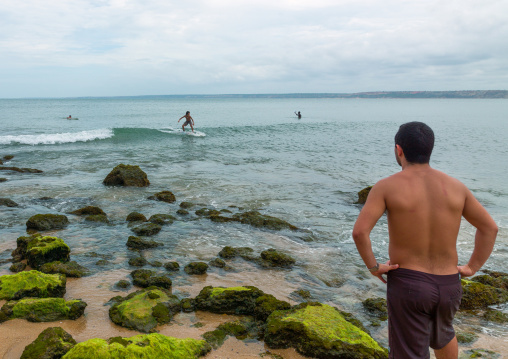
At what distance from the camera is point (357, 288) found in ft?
22.3

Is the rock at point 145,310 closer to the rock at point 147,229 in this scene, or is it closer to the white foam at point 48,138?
the rock at point 147,229

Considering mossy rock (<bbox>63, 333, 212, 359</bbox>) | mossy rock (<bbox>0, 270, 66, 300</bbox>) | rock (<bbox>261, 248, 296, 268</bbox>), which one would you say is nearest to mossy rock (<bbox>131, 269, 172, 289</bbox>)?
mossy rock (<bbox>0, 270, 66, 300</bbox>)

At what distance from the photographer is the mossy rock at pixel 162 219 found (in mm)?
9938

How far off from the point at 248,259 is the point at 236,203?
16.0 ft

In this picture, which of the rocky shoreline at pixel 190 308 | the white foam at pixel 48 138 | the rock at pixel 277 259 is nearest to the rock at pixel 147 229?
the rocky shoreline at pixel 190 308

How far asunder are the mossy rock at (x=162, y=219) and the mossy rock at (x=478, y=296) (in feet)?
22.4

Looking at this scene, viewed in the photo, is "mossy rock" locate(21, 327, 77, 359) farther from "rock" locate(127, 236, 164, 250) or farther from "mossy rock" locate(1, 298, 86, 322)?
"rock" locate(127, 236, 164, 250)

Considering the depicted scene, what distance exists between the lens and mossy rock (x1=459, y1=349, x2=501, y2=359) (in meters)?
4.71

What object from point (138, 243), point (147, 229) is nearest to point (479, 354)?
point (138, 243)

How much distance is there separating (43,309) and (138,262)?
2273mm

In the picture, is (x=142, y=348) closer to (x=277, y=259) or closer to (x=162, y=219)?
(x=277, y=259)

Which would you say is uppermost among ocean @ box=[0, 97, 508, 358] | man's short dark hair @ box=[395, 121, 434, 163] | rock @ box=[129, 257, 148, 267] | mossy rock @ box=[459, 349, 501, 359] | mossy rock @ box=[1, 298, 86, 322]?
man's short dark hair @ box=[395, 121, 434, 163]

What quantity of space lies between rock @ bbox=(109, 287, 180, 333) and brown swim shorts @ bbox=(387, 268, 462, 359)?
330 centimetres

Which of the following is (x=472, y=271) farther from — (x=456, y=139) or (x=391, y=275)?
(x=456, y=139)
